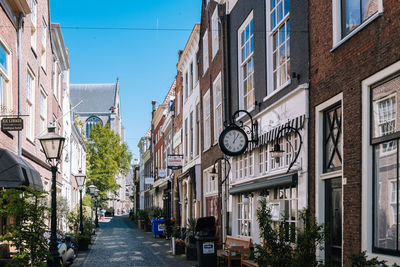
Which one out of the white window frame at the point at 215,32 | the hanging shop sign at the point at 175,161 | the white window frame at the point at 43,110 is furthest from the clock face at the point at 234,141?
the hanging shop sign at the point at 175,161

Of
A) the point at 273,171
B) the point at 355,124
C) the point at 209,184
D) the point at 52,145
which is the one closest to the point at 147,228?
the point at 209,184

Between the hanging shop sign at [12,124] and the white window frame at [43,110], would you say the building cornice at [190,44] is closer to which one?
the white window frame at [43,110]

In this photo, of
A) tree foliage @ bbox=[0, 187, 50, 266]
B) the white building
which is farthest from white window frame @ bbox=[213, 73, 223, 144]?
tree foliage @ bbox=[0, 187, 50, 266]

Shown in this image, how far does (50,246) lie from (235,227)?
26.1 feet

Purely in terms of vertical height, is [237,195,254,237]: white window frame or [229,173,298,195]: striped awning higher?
[229,173,298,195]: striped awning

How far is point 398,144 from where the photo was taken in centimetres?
723

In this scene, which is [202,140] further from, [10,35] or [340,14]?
[340,14]

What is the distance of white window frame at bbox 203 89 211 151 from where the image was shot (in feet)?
69.3

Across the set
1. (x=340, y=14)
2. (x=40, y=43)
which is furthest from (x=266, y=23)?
(x=40, y=43)

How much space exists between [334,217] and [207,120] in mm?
12498

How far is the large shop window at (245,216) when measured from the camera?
15148 millimetres

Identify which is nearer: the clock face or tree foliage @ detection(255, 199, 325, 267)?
tree foliage @ detection(255, 199, 325, 267)

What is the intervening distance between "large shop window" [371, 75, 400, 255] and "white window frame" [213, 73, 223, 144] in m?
10.8

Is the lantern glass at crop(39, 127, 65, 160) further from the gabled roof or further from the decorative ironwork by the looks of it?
the gabled roof
